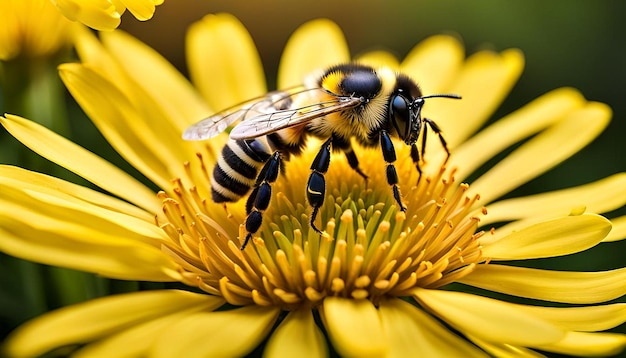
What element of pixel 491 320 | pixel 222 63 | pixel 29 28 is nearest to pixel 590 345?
pixel 491 320

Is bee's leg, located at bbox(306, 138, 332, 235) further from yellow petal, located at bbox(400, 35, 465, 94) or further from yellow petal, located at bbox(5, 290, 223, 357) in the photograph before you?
yellow petal, located at bbox(400, 35, 465, 94)

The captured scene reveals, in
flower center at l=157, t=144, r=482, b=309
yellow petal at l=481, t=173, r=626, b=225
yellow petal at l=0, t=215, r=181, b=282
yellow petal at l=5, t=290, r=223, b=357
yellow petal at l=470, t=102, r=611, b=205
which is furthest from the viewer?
yellow petal at l=470, t=102, r=611, b=205

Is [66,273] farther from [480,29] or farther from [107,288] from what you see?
[480,29]

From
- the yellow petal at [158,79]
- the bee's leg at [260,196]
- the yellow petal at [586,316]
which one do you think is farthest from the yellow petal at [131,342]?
the yellow petal at [158,79]

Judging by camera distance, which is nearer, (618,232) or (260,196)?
(260,196)

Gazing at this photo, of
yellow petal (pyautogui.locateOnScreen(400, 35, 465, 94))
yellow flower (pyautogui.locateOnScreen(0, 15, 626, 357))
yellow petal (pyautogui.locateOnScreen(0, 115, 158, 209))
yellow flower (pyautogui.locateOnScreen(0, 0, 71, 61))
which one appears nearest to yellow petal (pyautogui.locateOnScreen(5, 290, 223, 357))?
yellow flower (pyautogui.locateOnScreen(0, 15, 626, 357))

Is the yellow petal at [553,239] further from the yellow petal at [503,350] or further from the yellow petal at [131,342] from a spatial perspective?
the yellow petal at [131,342]

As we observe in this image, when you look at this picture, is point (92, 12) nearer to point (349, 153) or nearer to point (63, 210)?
point (63, 210)
